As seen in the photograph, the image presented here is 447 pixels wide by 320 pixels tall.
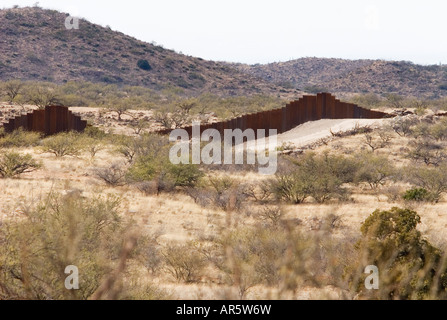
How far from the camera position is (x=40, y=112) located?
25812mm

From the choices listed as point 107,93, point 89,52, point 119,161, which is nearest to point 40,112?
point 119,161

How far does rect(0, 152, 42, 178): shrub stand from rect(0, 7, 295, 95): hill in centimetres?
5227

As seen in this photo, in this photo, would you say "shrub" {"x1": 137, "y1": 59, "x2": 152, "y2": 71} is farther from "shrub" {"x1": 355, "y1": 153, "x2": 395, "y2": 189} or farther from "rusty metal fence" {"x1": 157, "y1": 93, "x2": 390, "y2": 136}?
"shrub" {"x1": 355, "y1": 153, "x2": 395, "y2": 189}

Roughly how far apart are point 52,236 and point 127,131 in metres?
26.9

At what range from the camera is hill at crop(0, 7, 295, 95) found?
7044cm

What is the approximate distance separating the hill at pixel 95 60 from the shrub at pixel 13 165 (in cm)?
5227

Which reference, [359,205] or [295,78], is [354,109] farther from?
[295,78]

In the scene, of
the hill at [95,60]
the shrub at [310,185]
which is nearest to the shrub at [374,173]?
the shrub at [310,185]
